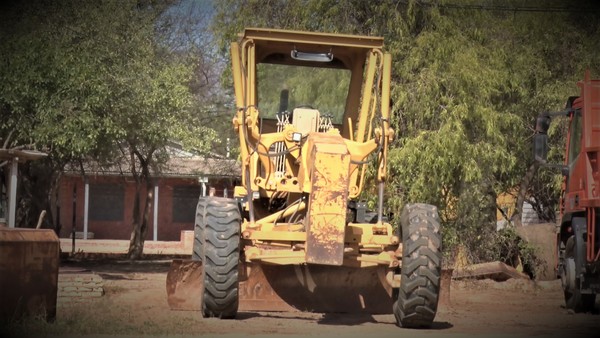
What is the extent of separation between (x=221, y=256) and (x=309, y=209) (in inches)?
47.2

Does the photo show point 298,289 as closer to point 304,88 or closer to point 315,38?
point 304,88

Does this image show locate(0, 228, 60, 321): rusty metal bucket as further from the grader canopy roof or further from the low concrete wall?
the low concrete wall

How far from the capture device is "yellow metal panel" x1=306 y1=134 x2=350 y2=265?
11562 millimetres

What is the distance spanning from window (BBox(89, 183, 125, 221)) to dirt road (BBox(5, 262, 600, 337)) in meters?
25.5

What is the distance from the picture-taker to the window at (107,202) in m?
43.5

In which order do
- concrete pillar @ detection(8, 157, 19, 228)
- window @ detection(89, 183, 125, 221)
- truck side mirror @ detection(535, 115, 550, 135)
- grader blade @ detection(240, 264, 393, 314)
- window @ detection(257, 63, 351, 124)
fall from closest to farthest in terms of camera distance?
grader blade @ detection(240, 264, 393, 314)
window @ detection(257, 63, 351, 124)
truck side mirror @ detection(535, 115, 550, 135)
concrete pillar @ detection(8, 157, 19, 228)
window @ detection(89, 183, 125, 221)

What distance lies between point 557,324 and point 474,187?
300 inches

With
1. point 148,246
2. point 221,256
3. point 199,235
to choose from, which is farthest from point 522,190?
point 148,246

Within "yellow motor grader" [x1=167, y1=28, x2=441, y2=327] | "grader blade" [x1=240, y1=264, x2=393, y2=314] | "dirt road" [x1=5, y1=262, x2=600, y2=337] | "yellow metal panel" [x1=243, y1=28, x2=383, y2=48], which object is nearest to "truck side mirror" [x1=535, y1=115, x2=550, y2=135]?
"yellow motor grader" [x1=167, y1=28, x2=441, y2=327]

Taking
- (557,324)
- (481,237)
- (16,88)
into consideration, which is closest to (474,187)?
(481,237)

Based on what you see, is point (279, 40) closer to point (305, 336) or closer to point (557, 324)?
point (305, 336)

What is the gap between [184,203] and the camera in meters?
44.0

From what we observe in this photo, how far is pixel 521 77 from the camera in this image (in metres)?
21.5

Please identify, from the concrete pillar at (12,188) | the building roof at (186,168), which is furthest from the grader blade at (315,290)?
the building roof at (186,168)
